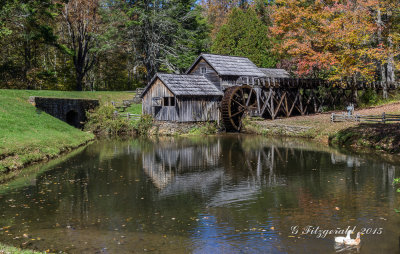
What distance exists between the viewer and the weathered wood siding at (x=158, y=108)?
114 feet

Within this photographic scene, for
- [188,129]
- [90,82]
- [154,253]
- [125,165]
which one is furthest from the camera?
[90,82]

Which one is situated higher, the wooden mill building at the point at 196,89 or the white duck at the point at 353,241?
the wooden mill building at the point at 196,89

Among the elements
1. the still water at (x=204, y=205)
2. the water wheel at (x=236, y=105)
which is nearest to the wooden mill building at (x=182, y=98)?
the water wheel at (x=236, y=105)

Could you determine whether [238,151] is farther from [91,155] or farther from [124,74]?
[124,74]

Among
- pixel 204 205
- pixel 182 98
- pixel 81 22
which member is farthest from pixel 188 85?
pixel 204 205

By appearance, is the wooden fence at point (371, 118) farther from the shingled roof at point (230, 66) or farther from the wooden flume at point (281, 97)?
the shingled roof at point (230, 66)

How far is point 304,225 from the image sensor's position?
33.6 ft

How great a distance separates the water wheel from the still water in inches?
531

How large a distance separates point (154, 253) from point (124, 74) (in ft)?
176

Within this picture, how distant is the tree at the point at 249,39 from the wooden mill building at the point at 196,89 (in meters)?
8.84

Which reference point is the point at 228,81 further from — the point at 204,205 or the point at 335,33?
the point at 204,205

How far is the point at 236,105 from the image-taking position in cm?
3656

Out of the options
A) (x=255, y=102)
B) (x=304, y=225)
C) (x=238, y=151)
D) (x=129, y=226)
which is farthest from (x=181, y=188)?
(x=255, y=102)

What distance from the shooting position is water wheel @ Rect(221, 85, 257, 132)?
114 ft
